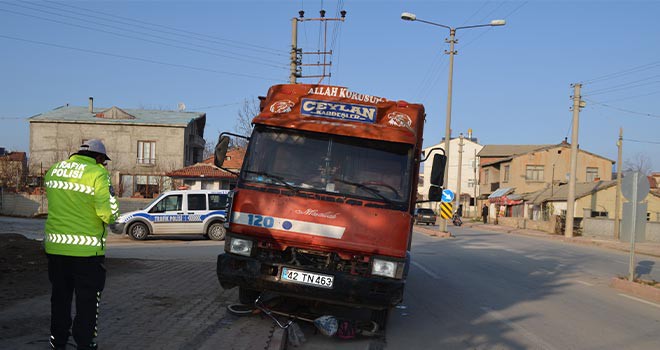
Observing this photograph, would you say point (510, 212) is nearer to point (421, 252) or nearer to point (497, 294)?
point (421, 252)

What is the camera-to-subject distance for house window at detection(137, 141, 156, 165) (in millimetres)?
48344

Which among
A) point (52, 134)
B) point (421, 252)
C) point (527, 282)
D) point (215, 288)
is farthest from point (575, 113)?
point (52, 134)

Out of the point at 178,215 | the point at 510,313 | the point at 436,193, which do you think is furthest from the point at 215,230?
the point at 436,193

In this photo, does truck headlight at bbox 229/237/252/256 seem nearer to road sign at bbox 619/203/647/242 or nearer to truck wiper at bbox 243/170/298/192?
truck wiper at bbox 243/170/298/192

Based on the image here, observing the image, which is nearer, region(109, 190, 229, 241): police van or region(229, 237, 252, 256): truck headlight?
region(229, 237, 252, 256): truck headlight

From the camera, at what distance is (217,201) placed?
69.5ft

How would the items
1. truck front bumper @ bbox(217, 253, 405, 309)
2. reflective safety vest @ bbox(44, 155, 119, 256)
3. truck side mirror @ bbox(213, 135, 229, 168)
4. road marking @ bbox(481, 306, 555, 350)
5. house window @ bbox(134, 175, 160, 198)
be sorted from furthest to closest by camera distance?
1. house window @ bbox(134, 175, 160, 198)
2. truck side mirror @ bbox(213, 135, 229, 168)
3. road marking @ bbox(481, 306, 555, 350)
4. truck front bumper @ bbox(217, 253, 405, 309)
5. reflective safety vest @ bbox(44, 155, 119, 256)

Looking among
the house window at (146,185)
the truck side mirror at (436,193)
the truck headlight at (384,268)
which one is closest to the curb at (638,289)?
the truck side mirror at (436,193)

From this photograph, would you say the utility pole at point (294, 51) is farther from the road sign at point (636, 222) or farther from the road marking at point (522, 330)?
the road marking at point (522, 330)

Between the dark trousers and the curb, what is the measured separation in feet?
33.6

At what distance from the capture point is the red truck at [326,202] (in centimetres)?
649

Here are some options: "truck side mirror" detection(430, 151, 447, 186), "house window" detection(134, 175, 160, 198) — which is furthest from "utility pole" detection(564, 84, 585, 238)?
"house window" detection(134, 175, 160, 198)

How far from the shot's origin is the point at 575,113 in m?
34.5

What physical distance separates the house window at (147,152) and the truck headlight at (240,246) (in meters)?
43.9
